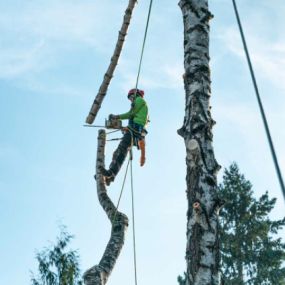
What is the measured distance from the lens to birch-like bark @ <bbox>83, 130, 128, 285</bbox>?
24.1 feet

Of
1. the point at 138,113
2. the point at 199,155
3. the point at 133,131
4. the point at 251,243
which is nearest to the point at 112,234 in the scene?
the point at 133,131

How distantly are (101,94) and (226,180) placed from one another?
21.2m

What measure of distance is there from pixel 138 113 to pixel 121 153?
29.7 inches

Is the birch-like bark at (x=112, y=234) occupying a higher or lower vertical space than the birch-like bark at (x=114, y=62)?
lower

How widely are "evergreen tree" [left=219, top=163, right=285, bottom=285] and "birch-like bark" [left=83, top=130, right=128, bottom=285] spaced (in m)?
17.4

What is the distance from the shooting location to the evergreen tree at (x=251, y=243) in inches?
1007

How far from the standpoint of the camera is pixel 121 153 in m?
9.05

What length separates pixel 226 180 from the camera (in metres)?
29.2

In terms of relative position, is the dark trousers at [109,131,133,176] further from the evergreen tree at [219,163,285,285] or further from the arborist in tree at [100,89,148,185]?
the evergreen tree at [219,163,285,285]

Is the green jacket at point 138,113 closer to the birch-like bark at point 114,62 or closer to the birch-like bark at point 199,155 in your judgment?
the birch-like bark at point 114,62

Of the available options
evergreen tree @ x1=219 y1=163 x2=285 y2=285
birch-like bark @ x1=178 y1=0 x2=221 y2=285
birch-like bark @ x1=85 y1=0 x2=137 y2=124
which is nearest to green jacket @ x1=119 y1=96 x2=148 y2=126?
birch-like bark @ x1=85 y1=0 x2=137 y2=124

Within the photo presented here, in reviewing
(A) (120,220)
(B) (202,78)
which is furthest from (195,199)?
(A) (120,220)

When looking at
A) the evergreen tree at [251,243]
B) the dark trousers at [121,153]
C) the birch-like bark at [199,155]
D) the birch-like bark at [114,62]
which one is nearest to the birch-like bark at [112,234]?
the dark trousers at [121,153]

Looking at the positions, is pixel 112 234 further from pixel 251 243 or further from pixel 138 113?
pixel 251 243
